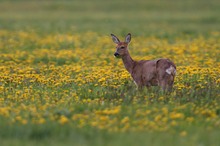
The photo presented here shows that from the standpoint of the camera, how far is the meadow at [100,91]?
28.0ft

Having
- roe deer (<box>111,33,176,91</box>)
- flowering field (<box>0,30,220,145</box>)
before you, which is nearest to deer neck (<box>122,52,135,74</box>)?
roe deer (<box>111,33,176,91</box>)

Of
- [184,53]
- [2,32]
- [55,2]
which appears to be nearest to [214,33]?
[184,53]

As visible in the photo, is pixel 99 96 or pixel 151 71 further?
pixel 151 71

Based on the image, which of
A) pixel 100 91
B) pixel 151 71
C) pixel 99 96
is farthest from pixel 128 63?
pixel 99 96

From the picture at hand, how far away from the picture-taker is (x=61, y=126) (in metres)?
8.80

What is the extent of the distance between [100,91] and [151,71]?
1.08m

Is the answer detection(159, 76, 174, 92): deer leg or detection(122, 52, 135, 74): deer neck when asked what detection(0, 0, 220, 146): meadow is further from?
detection(122, 52, 135, 74): deer neck

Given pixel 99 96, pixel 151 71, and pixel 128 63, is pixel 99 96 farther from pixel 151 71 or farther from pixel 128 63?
pixel 128 63

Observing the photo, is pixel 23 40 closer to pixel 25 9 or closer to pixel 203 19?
pixel 203 19

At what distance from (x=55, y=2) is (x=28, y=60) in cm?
2494

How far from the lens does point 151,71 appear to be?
11.9 meters

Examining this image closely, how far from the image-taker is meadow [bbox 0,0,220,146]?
28.0 ft

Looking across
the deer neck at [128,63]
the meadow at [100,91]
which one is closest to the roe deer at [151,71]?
the deer neck at [128,63]

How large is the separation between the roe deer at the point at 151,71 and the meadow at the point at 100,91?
209 mm
